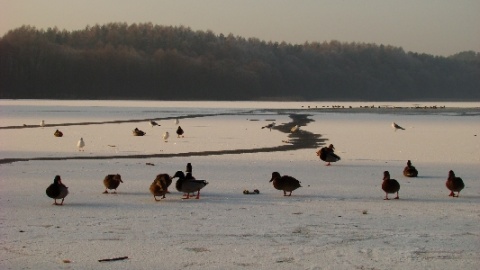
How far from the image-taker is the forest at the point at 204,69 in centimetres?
10431

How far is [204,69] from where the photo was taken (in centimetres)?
12150

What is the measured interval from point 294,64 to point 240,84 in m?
21.0

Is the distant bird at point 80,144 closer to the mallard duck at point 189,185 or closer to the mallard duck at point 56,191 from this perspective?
the mallard duck at point 189,185

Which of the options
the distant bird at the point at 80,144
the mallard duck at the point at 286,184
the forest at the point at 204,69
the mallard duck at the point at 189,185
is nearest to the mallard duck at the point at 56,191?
the mallard duck at the point at 189,185

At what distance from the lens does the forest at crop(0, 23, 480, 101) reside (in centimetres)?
10431

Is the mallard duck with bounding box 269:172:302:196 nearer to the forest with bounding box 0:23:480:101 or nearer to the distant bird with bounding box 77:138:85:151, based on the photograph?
the distant bird with bounding box 77:138:85:151

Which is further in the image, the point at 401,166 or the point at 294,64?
the point at 294,64

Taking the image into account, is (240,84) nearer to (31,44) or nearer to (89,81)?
(89,81)

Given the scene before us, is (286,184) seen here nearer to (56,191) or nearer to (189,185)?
(189,185)

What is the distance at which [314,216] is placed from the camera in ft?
27.7

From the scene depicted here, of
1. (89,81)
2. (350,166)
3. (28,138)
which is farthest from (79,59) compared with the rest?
(350,166)

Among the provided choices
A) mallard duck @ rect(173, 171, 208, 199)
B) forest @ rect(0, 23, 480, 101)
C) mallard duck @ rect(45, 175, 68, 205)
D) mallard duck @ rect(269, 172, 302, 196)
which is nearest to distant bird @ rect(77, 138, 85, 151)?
mallard duck @ rect(173, 171, 208, 199)

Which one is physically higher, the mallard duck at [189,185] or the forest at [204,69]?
the forest at [204,69]

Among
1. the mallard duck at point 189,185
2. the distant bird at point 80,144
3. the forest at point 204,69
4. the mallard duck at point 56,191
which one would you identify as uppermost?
the forest at point 204,69
